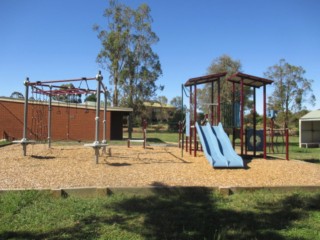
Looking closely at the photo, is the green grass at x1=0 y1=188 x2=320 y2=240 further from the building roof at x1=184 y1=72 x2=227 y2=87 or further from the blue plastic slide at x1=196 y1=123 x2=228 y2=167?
the building roof at x1=184 y1=72 x2=227 y2=87

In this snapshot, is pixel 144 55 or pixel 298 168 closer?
pixel 298 168

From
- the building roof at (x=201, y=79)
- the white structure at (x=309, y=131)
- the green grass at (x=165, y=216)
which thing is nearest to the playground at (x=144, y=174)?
the green grass at (x=165, y=216)

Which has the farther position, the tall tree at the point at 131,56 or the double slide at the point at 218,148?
the tall tree at the point at 131,56

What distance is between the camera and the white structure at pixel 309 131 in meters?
24.4

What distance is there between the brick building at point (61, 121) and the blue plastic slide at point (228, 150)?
12.7 meters

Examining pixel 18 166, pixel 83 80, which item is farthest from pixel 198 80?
pixel 18 166

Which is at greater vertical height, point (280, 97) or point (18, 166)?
point (280, 97)

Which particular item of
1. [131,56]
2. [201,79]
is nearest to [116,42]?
[131,56]

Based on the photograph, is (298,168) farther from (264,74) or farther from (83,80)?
(264,74)

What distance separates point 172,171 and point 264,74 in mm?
31971

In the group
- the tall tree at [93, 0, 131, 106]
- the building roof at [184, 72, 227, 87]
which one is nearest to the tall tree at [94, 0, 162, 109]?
the tall tree at [93, 0, 131, 106]

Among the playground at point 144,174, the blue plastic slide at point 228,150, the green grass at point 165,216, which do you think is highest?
the blue plastic slide at point 228,150

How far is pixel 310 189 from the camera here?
7008 mm

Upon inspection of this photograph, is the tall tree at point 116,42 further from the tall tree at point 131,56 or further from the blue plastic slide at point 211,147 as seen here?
the blue plastic slide at point 211,147
